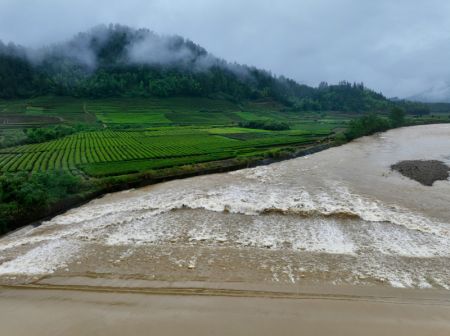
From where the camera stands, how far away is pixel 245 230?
20766 millimetres

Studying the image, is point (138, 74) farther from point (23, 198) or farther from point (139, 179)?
point (23, 198)

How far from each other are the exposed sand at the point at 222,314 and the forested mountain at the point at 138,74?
109 m

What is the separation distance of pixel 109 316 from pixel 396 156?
42.9 m

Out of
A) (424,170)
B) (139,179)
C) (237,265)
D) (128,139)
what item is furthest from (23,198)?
(424,170)

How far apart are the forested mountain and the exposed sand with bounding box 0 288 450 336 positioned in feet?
358

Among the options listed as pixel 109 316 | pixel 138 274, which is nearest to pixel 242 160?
pixel 138 274

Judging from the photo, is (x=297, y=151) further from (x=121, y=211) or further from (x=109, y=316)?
(x=109, y=316)

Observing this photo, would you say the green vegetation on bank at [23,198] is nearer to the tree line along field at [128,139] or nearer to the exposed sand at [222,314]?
the tree line along field at [128,139]

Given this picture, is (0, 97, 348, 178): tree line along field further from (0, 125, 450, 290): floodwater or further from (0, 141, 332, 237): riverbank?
(0, 125, 450, 290): floodwater

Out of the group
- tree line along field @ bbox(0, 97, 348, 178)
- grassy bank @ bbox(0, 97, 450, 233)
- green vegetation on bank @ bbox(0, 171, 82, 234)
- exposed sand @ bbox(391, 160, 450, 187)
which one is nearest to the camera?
green vegetation on bank @ bbox(0, 171, 82, 234)

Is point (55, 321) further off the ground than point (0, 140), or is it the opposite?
point (0, 140)

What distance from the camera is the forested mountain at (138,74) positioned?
11369cm

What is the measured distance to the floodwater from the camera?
15789 millimetres

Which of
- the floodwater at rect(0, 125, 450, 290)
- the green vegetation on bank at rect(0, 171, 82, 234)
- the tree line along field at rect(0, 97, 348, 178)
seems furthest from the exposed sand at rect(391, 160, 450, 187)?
the green vegetation on bank at rect(0, 171, 82, 234)
